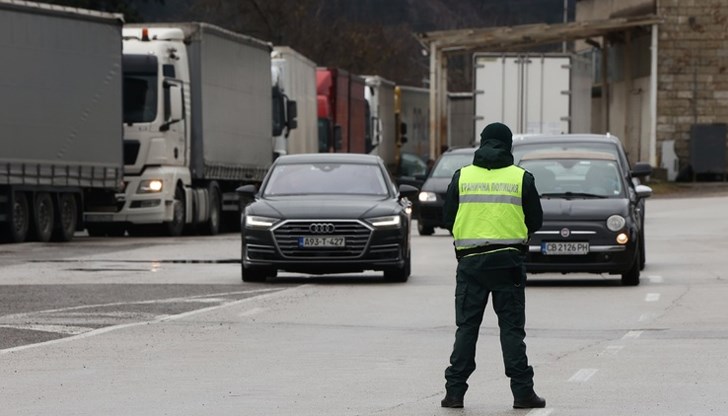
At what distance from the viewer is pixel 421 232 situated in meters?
38.0

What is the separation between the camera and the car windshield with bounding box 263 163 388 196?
2366cm

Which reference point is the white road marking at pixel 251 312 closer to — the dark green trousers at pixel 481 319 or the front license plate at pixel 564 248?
the front license plate at pixel 564 248

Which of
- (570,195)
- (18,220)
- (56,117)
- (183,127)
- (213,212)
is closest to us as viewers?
(570,195)

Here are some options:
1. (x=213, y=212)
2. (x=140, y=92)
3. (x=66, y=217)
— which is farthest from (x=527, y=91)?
(x=66, y=217)

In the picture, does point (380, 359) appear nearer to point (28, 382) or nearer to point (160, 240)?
point (28, 382)

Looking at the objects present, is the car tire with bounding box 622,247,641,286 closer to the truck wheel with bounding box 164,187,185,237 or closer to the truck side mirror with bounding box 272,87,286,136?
the truck wheel with bounding box 164,187,185,237

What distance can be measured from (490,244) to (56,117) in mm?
22714

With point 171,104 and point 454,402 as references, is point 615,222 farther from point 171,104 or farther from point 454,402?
point 171,104

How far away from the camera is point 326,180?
2397 cm

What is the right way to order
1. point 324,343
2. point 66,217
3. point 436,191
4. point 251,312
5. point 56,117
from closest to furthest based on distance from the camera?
point 324,343, point 251,312, point 56,117, point 66,217, point 436,191

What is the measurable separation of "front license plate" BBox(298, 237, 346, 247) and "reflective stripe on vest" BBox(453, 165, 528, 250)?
35.6ft

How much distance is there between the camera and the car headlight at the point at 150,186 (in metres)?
35.5

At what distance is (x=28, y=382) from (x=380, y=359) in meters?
2.70

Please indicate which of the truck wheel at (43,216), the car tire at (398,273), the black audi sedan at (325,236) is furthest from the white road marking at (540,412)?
the truck wheel at (43,216)
